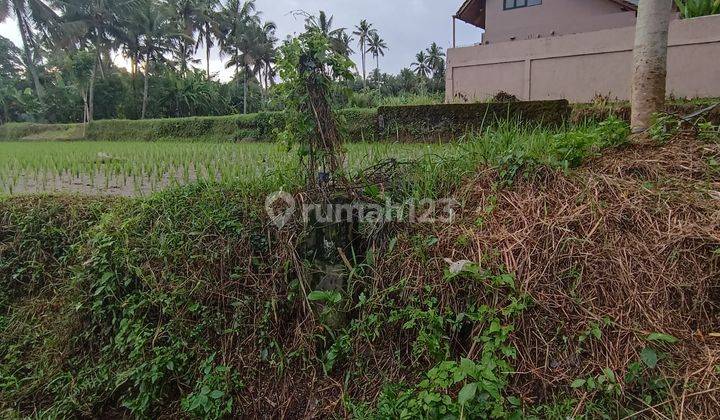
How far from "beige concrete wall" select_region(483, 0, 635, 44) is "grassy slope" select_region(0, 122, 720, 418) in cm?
1307

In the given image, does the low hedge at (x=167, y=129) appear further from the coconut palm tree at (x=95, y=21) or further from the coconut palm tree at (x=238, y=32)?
the coconut palm tree at (x=238, y=32)

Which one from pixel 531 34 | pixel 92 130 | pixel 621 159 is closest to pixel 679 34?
Result: pixel 531 34

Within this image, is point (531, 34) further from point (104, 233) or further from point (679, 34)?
point (104, 233)

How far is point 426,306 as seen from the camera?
2162 mm

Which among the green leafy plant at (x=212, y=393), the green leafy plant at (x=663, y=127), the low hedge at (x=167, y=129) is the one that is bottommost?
the green leafy plant at (x=212, y=393)

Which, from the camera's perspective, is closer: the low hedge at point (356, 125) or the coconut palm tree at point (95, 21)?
the low hedge at point (356, 125)

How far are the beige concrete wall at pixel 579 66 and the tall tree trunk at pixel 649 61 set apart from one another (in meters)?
7.61

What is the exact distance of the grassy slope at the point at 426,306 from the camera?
1815 millimetres

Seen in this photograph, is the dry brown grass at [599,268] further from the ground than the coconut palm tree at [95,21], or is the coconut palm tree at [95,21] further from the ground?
the coconut palm tree at [95,21]

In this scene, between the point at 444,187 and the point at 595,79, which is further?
the point at 595,79

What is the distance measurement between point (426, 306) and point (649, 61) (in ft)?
7.84

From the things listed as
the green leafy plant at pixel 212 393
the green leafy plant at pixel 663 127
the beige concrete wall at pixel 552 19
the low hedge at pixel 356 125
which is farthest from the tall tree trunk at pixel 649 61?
the beige concrete wall at pixel 552 19

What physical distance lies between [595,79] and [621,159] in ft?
29.2

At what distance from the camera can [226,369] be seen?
2203 millimetres
